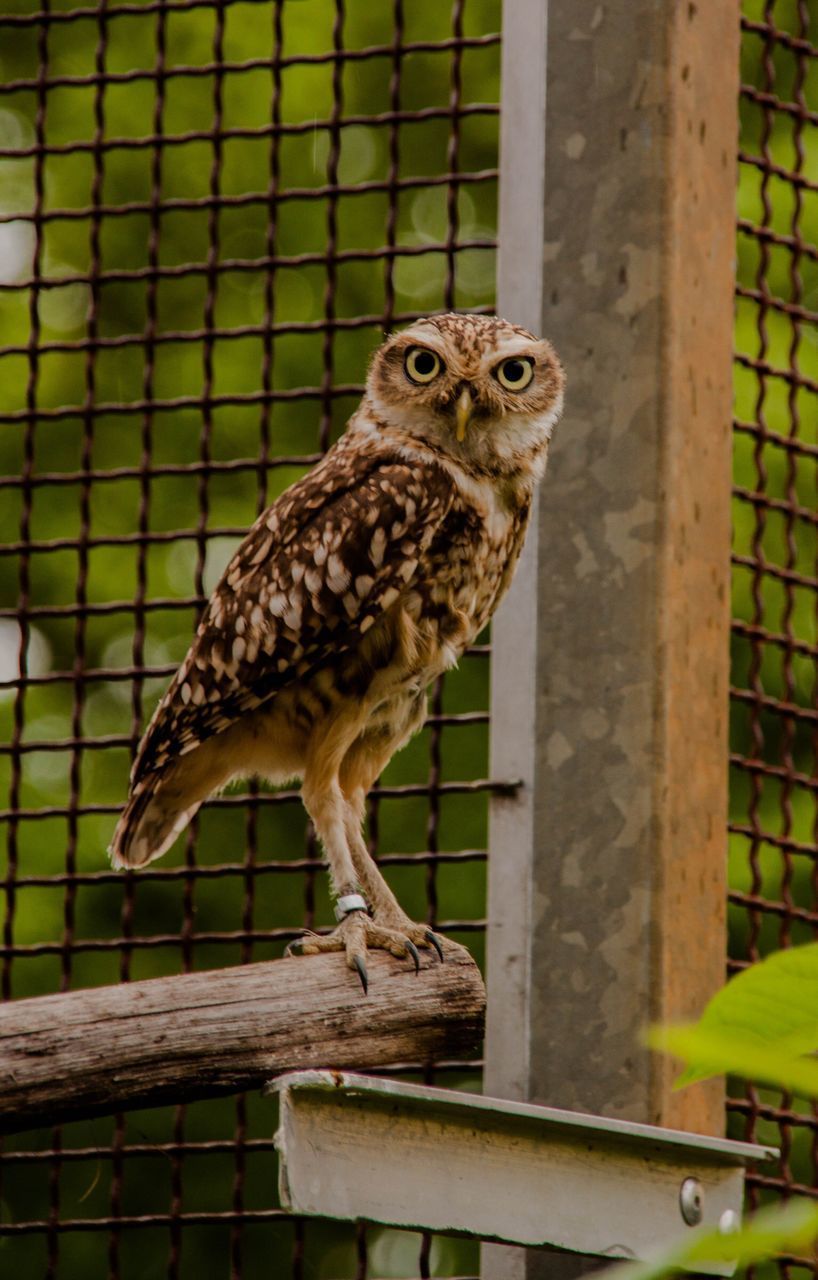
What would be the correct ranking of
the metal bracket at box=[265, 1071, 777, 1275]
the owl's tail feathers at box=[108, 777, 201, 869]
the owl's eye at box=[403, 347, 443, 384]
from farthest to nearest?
the owl's tail feathers at box=[108, 777, 201, 869], the owl's eye at box=[403, 347, 443, 384], the metal bracket at box=[265, 1071, 777, 1275]

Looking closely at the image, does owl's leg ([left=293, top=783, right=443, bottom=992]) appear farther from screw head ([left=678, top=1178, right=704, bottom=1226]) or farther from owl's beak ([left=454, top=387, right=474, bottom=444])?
owl's beak ([left=454, top=387, right=474, bottom=444])

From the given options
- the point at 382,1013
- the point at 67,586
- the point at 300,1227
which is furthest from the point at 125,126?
the point at 382,1013

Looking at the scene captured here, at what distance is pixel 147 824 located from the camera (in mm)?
3043

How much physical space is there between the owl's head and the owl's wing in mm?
84

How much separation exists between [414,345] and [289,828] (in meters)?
3.57

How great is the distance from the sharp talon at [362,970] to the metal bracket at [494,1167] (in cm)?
21

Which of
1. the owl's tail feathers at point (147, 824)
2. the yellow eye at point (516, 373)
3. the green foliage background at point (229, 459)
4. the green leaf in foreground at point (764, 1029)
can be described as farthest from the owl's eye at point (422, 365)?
the green foliage background at point (229, 459)

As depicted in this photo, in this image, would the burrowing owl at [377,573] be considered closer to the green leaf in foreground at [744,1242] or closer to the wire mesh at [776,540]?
the wire mesh at [776,540]

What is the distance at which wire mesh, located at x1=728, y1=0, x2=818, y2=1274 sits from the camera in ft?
9.95

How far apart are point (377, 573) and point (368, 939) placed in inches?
22.3

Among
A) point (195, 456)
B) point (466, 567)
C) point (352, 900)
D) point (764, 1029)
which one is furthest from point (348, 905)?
point (195, 456)

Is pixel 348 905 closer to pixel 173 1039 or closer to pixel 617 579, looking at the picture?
pixel 617 579

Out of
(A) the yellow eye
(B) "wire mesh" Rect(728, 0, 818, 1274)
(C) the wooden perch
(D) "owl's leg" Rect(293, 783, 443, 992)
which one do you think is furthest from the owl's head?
(C) the wooden perch

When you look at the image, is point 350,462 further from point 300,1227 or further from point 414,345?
point 300,1227
